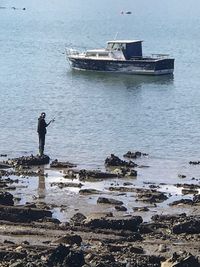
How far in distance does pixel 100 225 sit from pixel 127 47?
1722 inches

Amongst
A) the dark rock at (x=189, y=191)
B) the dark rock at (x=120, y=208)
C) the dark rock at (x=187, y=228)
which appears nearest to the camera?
the dark rock at (x=187, y=228)

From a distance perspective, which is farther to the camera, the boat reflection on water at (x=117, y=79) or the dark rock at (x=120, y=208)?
the boat reflection on water at (x=117, y=79)

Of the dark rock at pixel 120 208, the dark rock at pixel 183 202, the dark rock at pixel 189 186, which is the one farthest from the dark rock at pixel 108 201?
the dark rock at pixel 189 186

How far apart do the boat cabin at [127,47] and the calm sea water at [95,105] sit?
5.33ft

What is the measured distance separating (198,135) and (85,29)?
79747 mm

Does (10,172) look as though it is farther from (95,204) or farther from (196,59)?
(196,59)

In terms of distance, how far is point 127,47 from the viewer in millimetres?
66375

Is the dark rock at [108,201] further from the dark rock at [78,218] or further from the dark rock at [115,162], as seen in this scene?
the dark rock at [115,162]

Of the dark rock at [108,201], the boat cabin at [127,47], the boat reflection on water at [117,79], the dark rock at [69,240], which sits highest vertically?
the boat cabin at [127,47]

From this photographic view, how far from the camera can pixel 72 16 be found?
156250mm

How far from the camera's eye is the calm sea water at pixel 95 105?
37.5m

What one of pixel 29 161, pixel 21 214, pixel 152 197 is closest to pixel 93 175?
pixel 29 161

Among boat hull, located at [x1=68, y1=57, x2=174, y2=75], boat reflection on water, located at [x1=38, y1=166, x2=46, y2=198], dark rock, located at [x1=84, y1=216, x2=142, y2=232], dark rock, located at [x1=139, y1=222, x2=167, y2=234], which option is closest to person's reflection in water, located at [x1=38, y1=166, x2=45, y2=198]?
boat reflection on water, located at [x1=38, y1=166, x2=46, y2=198]

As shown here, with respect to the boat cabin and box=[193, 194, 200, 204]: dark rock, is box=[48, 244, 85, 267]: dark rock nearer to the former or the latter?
box=[193, 194, 200, 204]: dark rock
